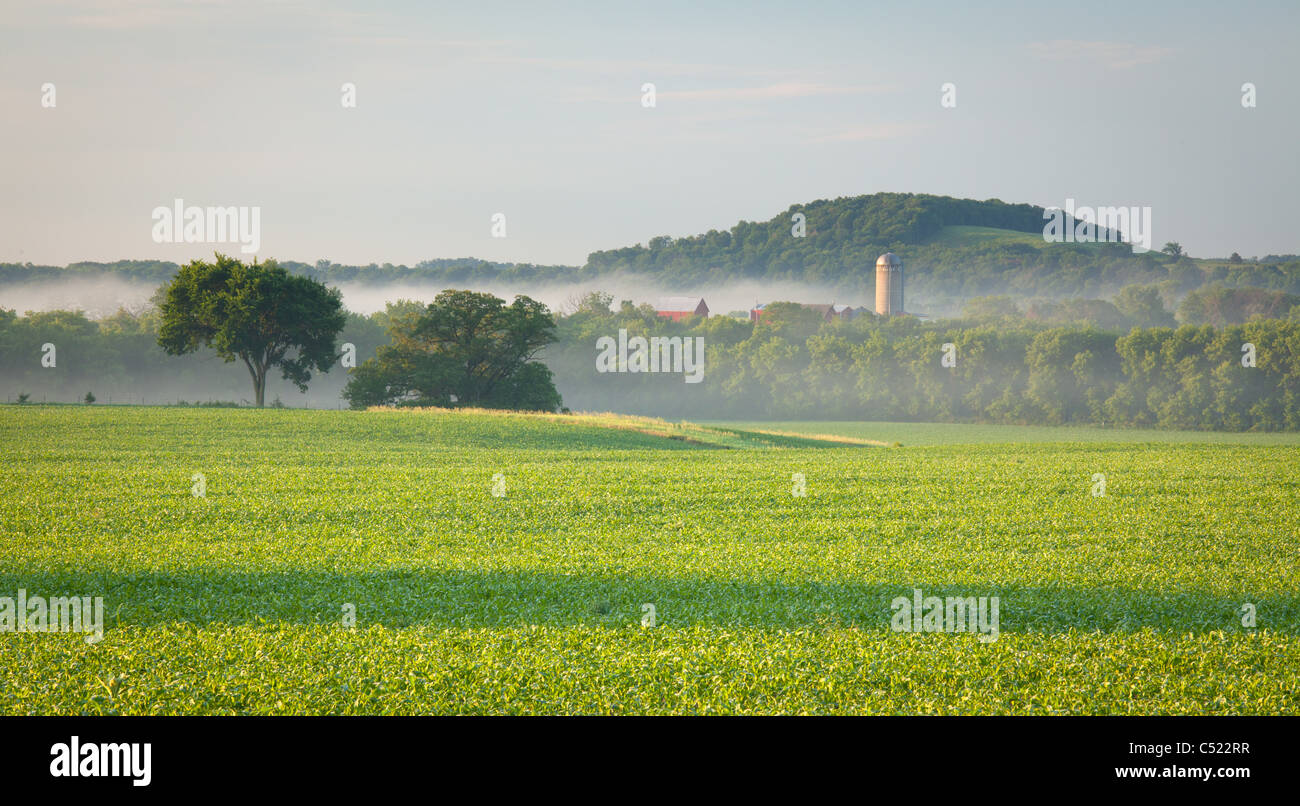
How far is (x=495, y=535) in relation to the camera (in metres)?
19.5

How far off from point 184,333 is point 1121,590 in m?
59.7

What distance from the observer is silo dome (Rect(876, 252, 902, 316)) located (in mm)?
176625

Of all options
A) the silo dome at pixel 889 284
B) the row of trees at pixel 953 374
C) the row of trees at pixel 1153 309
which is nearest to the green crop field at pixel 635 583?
the row of trees at pixel 953 374

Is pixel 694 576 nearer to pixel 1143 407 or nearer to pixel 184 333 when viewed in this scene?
pixel 184 333

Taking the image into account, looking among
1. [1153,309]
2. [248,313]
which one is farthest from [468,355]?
[1153,309]

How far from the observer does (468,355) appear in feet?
223

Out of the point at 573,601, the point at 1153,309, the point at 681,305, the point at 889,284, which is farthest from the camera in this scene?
the point at 681,305

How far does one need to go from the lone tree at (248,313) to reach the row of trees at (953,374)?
5882cm

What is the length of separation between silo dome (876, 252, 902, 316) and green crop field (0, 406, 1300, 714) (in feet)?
483

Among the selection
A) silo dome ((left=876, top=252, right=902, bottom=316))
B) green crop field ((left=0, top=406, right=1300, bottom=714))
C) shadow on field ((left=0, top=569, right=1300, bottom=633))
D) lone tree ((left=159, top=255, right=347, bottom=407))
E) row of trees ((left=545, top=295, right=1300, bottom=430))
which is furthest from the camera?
silo dome ((left=876, top=252, right=902, bottom=316))

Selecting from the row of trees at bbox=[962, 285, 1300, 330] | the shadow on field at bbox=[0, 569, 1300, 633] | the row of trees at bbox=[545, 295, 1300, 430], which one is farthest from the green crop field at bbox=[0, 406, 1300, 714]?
the row of trees at bbox=[962, 285, 1300, 330]

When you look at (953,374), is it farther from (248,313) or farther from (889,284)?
(248,313)

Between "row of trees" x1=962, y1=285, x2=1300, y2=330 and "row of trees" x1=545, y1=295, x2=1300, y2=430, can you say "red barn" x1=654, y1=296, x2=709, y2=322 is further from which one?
"row of trees" x1=962, y1=285, x2=1300, y2=330

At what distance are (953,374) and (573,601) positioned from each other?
324ft
